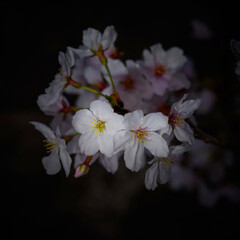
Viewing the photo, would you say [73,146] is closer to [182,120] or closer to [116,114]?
[116,114]

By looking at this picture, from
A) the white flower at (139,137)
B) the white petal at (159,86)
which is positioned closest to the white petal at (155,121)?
the white flower at (139,137)

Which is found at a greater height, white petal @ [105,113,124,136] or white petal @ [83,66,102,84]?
white petal @ [83,66,102,84]

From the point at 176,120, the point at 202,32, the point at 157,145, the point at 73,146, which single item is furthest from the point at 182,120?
the point at 202,32

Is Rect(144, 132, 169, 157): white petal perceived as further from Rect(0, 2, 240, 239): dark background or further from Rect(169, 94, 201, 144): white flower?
Rect(0, 2, 240, 239): dark background

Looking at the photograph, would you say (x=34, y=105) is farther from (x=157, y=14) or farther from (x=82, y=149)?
(x=82, y=149)

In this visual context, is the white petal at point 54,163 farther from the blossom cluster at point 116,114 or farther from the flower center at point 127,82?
the flower center at point 127,82

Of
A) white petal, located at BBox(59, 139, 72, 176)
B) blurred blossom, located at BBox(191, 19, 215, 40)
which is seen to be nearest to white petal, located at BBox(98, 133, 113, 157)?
white petal, located at BBox(59, 139, 72, 176)
